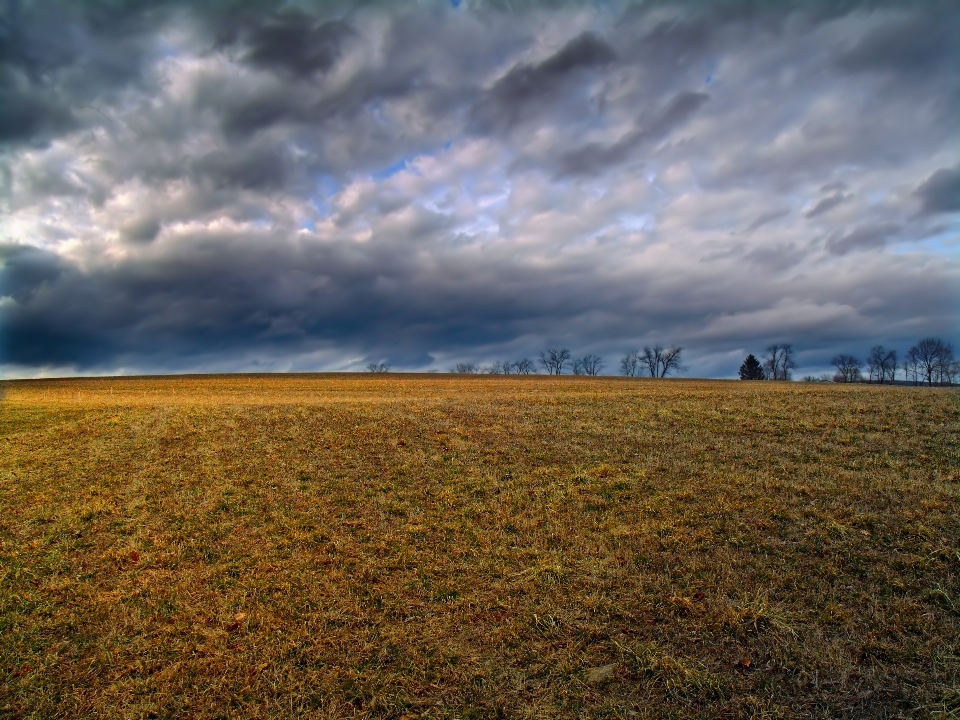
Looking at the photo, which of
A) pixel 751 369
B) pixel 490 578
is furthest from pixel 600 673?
pixel 751 369

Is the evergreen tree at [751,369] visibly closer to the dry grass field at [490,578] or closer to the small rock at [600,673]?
the dry grass field at [490,578]

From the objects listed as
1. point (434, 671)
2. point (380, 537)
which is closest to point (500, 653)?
point (434, 671)

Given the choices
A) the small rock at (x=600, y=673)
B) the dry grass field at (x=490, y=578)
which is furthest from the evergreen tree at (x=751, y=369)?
the small rock at (x=600, y=673)

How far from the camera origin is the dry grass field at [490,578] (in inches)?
286

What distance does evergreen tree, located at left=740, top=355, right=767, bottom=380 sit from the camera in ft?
402

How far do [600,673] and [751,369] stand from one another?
130 m

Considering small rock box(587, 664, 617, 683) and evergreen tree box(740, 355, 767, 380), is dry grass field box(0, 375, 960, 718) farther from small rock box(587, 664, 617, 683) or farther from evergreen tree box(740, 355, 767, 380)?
evergreen tree box(740, 355, 767, 380)

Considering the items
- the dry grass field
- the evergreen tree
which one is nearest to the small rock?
the dry grass field

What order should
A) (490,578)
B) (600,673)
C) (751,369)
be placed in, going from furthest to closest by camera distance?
(751,369) → (490,578) → (600,673)

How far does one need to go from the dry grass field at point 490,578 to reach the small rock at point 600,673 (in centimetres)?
3

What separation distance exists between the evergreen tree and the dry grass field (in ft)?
369

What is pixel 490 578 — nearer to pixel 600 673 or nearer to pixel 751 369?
pixel 600 673

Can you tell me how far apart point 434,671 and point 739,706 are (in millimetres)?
4013

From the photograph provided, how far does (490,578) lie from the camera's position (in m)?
10.2
